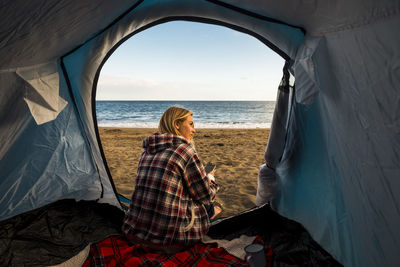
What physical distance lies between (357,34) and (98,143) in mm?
2281

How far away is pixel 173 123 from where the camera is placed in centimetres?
157

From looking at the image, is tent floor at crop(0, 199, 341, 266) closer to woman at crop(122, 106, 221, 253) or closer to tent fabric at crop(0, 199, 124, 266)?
tent fabric at crop(0, 199, 124, 266)

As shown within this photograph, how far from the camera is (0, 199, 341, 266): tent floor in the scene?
1.80 metres

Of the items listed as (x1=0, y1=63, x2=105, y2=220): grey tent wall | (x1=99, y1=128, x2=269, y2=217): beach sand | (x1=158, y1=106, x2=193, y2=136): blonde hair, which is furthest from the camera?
(x1=99, y1=128, x2=269, y2=217): beach sand

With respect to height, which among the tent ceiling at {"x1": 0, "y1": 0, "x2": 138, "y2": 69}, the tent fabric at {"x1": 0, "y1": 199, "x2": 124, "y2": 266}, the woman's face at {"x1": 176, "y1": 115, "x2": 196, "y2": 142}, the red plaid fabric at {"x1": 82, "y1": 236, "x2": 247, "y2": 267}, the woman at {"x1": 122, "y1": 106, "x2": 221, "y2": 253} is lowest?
the tent fabric at {"x1": 0, "y1": 199, "x2": 124, "y2": 266}

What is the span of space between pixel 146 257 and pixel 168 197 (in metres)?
0.35

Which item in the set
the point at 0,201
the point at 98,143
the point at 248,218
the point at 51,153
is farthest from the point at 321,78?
the point at 0,201

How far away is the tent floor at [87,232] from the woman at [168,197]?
757 mm

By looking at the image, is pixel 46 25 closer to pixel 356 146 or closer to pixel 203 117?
pixel 356 146

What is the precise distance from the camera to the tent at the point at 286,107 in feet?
3.10

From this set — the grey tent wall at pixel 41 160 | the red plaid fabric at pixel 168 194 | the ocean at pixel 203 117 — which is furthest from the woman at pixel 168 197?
the ocean at pixel 203 117

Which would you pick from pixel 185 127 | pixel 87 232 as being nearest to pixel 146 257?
pixel 185 127

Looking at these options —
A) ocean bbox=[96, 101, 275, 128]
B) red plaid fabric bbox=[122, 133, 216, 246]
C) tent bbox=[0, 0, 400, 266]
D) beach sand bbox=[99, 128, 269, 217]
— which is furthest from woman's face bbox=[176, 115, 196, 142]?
ocean bbox=[96, 101, 275, 128]

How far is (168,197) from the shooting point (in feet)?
4.54
